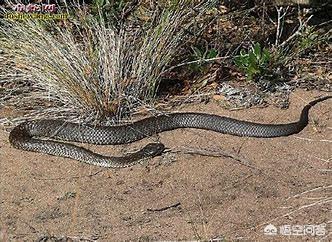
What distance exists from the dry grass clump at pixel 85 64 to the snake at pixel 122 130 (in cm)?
25

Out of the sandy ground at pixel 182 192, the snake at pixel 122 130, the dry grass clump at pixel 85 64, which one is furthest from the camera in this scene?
the dry grass clump at pixel 85 64

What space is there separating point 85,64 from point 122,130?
2.50ft

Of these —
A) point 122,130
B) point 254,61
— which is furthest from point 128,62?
point 254,61

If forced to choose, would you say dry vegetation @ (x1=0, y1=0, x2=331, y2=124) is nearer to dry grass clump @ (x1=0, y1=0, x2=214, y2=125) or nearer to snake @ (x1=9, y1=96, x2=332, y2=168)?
dry grass clump @ (x1=0, y1=0, x2=214, y2=125)

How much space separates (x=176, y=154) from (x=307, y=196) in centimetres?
138

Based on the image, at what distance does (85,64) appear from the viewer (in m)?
6.80

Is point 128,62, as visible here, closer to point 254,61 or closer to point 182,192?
point 254,61
